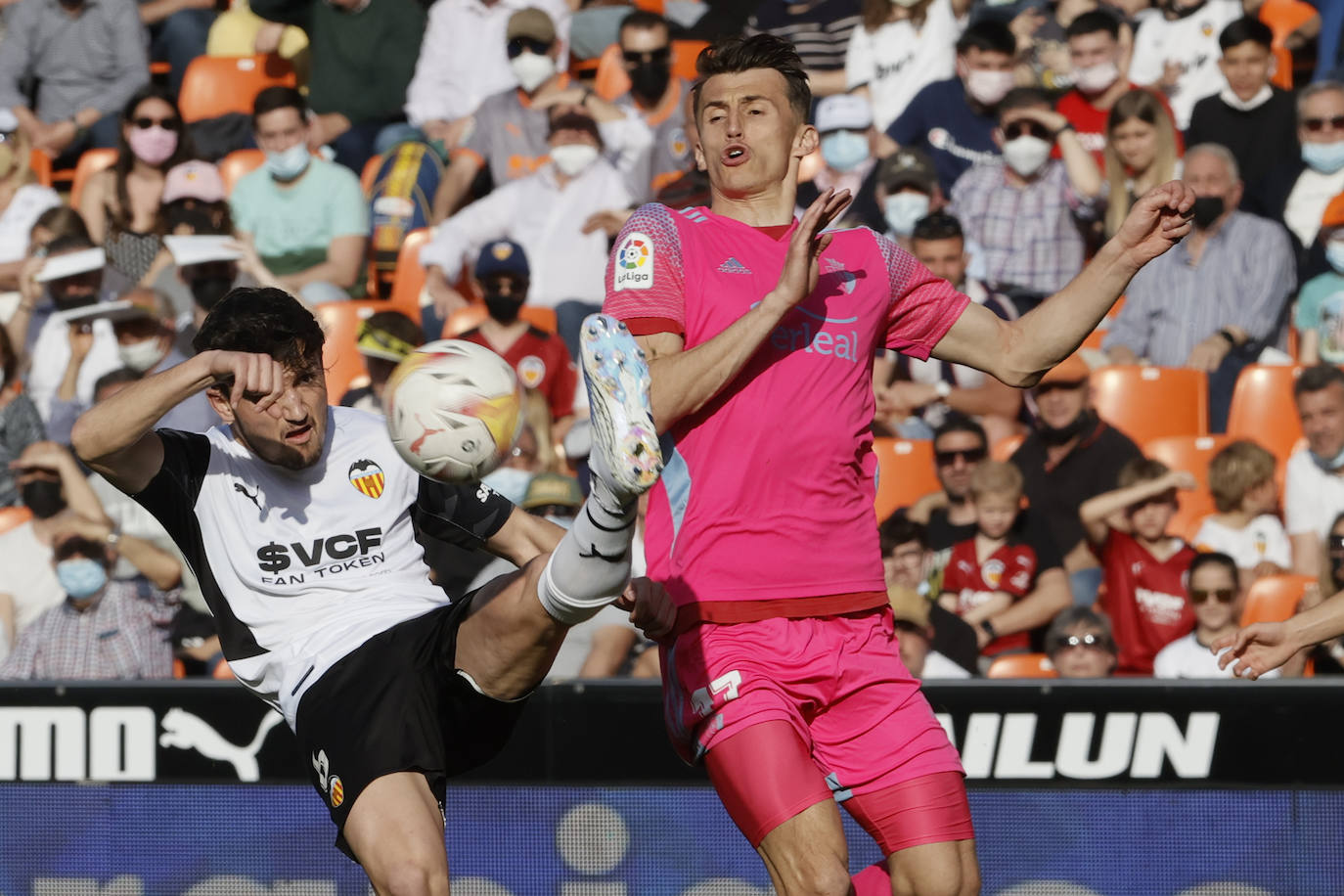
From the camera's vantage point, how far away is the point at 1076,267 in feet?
30.2

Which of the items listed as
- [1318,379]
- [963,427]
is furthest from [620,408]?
[1318,379]

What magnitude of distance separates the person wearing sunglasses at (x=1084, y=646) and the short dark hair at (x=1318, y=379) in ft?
6.02

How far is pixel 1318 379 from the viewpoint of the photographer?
809cm

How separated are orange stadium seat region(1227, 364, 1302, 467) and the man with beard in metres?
0.84

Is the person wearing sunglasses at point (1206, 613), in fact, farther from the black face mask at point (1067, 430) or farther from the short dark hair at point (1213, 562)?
the black face mask at point (1067, 430)

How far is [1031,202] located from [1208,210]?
3.11 feet

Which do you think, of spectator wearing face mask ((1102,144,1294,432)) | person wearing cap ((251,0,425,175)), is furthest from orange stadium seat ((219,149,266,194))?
spectator wearing face mask ((1102,144,1294,432))

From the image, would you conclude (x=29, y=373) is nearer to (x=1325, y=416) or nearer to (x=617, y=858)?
(x=617, y=858)

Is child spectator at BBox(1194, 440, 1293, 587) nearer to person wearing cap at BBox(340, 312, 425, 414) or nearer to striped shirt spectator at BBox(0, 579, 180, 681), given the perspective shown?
person wearing cap at BBox(340, 312, 425, 414)

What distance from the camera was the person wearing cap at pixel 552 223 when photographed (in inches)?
382

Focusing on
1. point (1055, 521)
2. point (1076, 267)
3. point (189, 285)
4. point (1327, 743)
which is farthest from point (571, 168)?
point (1327, 743)

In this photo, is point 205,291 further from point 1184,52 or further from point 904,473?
point 1184,52

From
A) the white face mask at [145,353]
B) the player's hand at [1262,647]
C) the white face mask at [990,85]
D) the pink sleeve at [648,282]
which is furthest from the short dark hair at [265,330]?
the white face mask at [990,85]

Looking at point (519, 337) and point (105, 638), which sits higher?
point (519, 337)
